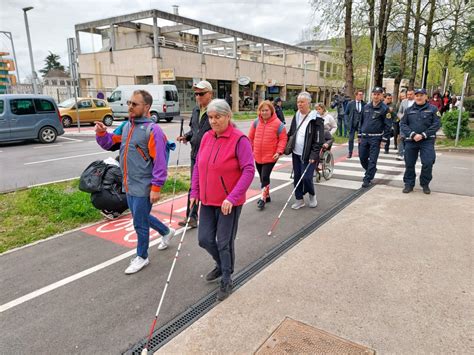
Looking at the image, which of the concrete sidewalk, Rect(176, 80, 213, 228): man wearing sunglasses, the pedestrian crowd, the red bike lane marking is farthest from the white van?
the concrete sidewalk

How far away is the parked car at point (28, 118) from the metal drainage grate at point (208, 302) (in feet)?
41.0

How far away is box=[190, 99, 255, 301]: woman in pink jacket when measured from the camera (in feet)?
10.2

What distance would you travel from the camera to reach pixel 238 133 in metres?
3.21

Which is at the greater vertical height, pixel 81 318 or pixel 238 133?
pixel 238 133

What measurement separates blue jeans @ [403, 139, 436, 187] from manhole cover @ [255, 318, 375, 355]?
16.8 ft

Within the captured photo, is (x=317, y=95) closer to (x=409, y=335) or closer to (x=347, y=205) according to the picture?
(x=347, y=205)

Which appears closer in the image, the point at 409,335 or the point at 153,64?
the point at 409,335

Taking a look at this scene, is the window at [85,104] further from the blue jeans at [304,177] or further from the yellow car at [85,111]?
the blue jeans at [304,177]

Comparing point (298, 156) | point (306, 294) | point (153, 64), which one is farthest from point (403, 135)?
point (153, 64)

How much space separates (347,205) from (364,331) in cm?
360

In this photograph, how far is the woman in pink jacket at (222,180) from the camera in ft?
10.2

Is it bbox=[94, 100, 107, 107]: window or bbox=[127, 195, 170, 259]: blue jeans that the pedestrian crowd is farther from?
bbox=[94, 100, 107, 107]: window

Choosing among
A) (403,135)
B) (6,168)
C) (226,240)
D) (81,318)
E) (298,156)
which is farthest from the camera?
(6,168)

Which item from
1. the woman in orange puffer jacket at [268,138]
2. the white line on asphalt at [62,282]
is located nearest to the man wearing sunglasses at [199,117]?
the white line on asphalt at [62,282]
